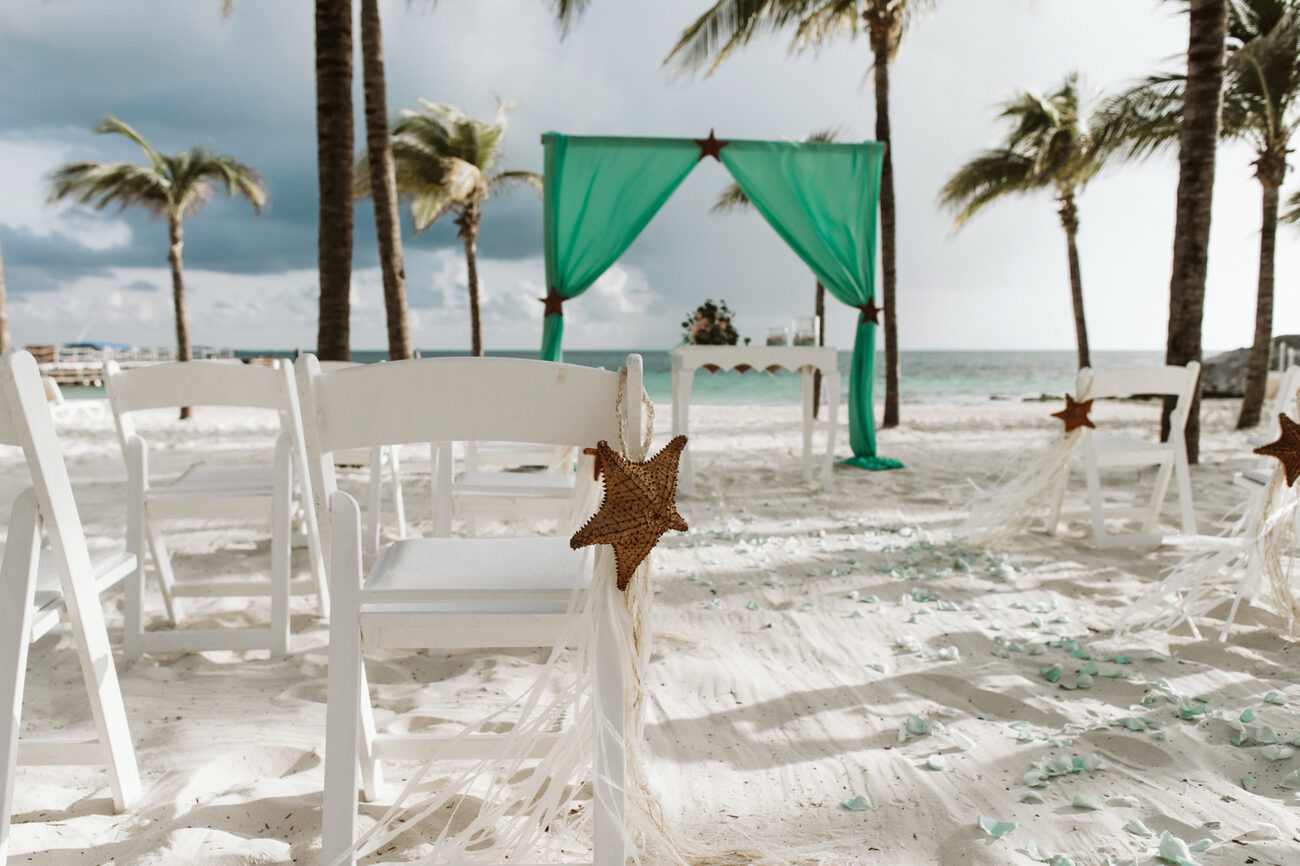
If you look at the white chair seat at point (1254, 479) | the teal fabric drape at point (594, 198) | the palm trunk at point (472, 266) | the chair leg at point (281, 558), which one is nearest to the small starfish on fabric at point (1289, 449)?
the white chair seat at point (1254, 479)

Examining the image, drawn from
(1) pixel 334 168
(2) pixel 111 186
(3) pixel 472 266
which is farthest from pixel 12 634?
(2) pixel 111 186

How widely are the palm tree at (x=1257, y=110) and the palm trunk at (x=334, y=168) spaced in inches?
296

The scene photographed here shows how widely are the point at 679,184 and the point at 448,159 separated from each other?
8.25 meters

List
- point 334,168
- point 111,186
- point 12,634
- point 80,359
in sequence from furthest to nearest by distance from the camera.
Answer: point 80,359 < point 111,186 < point 334,168 < point 12,634

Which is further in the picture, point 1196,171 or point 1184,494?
point 1196,171

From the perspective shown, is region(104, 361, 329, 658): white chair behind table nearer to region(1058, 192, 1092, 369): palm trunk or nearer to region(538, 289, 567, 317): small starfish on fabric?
region(538, 289, 567, 317): small starfish on fabric

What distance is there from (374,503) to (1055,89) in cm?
1170

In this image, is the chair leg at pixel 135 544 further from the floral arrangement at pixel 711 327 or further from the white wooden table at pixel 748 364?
the floral arrangement at pixel 711 327

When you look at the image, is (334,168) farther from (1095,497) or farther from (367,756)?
(1095,497)

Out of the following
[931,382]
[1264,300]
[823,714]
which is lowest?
[823,714]

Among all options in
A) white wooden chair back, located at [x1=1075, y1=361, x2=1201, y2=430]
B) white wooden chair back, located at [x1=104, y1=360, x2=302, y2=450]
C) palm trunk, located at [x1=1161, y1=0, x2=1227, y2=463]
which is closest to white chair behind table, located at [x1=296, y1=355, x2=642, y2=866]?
white wooden chair back, located at [x1=104, y1=360, x2=302, y2=450]

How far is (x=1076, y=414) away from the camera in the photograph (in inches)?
110

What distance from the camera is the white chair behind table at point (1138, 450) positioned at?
2717mm

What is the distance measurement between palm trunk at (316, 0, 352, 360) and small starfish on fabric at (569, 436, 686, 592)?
4341mm
